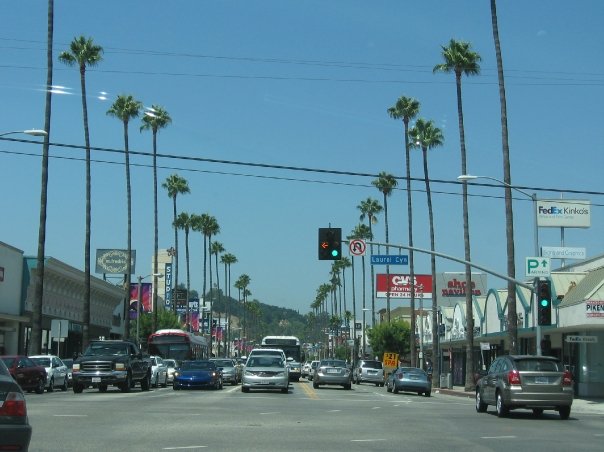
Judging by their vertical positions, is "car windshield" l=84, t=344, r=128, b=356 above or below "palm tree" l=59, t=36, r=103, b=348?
below

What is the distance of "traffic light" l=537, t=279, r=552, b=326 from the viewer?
33.7 metres

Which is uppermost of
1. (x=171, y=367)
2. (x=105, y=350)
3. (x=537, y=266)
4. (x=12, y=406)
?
(x=537, y=266)

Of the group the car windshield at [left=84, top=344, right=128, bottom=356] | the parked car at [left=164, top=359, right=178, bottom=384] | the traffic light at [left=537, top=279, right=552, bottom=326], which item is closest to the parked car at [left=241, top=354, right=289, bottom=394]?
the car windshield at [left=84, top=344, right=128, bottom=356]

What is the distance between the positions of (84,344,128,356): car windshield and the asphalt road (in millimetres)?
9304

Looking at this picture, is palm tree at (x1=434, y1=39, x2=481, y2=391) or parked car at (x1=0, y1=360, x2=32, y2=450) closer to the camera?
parked car at (x1=0, y1=360, x2=32, y2=450)

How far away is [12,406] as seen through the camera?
9680 mm

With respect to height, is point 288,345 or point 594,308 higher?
point 594,308

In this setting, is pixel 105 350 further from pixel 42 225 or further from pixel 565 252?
pixel 565 252

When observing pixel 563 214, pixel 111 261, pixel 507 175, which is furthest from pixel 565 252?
pixel 111 261

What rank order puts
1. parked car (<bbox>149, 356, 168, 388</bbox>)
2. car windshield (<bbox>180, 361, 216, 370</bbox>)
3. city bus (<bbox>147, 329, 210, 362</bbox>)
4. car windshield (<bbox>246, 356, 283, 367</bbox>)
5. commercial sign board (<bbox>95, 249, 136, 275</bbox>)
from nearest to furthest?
car windshield (<bbox>246, 356, 283, 367</bbox>) → car windshield (<bbox>180, 361, 216, 370</bbox>) → parked car (<bbox>149, 356, 168, 388</bbox>) → city bus (<bbox>147, 329, 210, 362</bbox>) → commercial sign board (<bbox>95, 249, 136, 275</bbox>)

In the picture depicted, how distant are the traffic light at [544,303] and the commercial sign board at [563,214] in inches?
624

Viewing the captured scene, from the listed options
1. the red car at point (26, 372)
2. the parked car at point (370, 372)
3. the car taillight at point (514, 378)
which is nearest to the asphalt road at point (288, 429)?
the car taillight at point (514, 378)

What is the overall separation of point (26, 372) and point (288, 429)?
19456 mm

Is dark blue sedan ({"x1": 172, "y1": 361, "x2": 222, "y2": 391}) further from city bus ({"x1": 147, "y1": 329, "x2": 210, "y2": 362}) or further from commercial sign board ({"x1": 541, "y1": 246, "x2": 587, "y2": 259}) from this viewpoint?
commercial sign board ({"x1": 541, "y1": 246, "x2": 587, "y2": 259})
